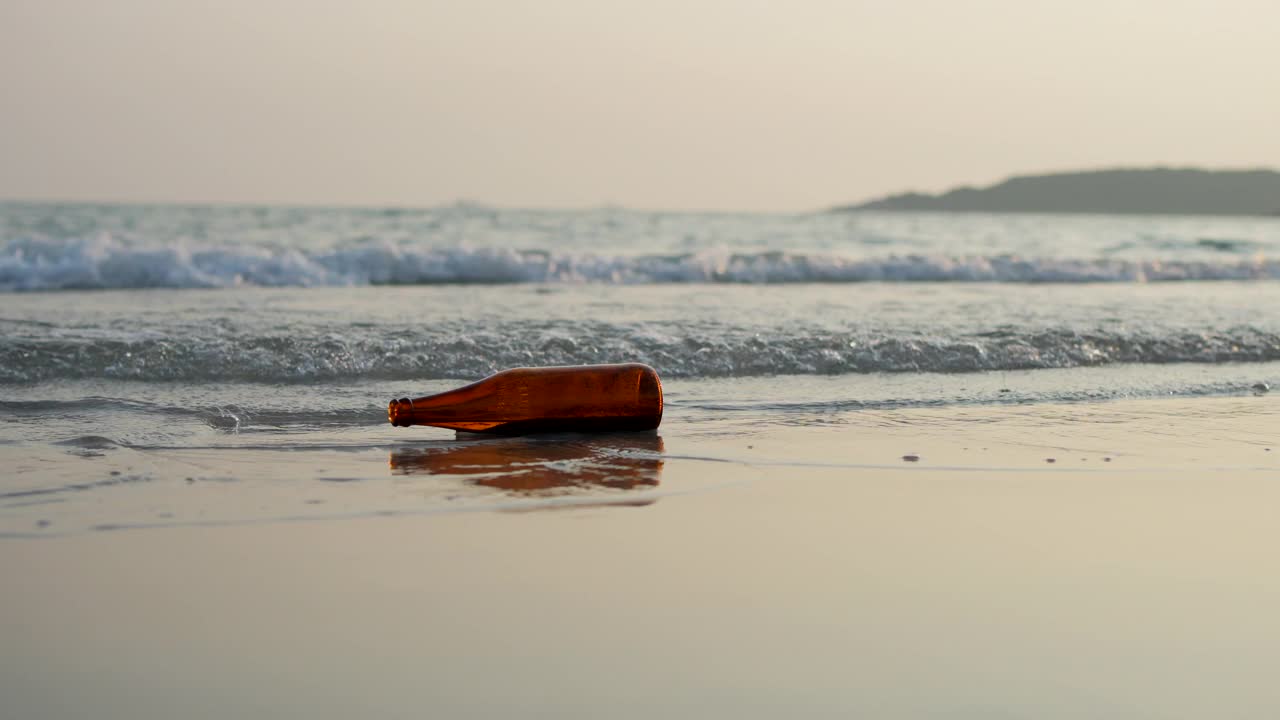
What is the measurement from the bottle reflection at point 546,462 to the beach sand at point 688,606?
3.6 inches

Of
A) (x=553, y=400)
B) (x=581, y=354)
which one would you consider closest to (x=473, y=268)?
(x=581, y=354)

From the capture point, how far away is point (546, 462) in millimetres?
3223

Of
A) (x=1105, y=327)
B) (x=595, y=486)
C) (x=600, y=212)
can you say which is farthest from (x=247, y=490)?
(x=600, y=212)

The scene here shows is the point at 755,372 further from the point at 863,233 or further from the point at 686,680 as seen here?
the point at 863,233

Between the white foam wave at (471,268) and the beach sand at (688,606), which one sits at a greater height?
the white foam wave at (471,268)

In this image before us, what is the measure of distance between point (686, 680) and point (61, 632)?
896mm

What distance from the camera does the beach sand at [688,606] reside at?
1624 mm

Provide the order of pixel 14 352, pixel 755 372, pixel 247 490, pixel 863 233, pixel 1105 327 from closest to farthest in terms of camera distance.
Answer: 1. pixel 247 490
2. pixel 14 352
3. pixel 755 372
4. pixel 1105 327
5. pixel 863 233

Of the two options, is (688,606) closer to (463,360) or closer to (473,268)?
(463,360)

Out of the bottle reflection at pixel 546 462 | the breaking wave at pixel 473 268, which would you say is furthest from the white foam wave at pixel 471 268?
the bottle reflection at pixel 546 462

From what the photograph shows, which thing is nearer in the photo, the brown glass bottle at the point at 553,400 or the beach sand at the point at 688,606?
the beach sand at the point at 688,606

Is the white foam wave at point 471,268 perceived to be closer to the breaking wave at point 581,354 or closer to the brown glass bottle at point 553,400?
the breaking wave at point 581,354

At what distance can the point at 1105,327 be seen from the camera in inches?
258

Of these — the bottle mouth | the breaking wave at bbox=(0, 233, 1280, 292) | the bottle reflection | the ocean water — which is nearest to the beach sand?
the bottle reflection
